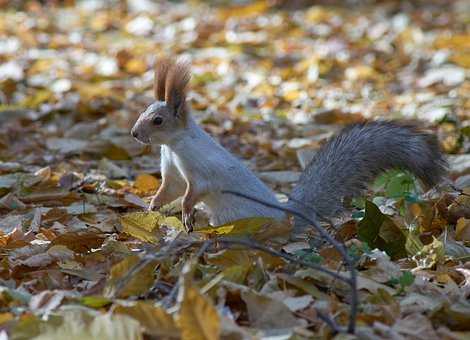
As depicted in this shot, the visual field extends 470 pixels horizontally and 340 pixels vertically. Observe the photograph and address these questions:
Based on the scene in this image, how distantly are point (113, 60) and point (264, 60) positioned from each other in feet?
3.55

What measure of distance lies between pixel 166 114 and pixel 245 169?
317mm

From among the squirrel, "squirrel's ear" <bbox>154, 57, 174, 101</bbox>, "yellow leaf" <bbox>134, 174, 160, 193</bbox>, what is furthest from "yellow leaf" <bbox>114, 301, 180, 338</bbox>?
"yellow leaf" <bbox>134, 174, 160, 193</bbox>

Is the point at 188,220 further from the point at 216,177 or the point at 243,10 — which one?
the point at 243,10

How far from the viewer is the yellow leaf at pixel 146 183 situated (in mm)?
3867

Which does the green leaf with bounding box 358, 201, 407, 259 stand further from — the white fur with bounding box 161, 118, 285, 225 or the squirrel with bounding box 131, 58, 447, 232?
the white fur with bounding box 161, 118, 285, 225

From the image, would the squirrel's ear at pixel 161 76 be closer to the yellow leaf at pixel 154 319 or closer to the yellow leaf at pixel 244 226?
the yellow leaf at pixel 244 226

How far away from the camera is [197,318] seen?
1.92 meters

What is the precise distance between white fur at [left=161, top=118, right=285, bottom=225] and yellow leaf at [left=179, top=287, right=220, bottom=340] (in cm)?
110

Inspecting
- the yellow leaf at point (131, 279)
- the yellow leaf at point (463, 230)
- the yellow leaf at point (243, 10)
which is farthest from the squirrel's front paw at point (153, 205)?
the yellow leaf at point (243, 10)

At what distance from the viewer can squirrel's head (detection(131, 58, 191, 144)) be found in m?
3.07

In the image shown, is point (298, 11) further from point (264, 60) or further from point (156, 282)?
point (156, 282)

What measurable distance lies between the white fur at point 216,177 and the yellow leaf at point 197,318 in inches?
43.3

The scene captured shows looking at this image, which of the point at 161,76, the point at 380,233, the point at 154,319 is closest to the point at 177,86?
the point at 161,76

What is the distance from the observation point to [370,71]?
6301 millimetres
